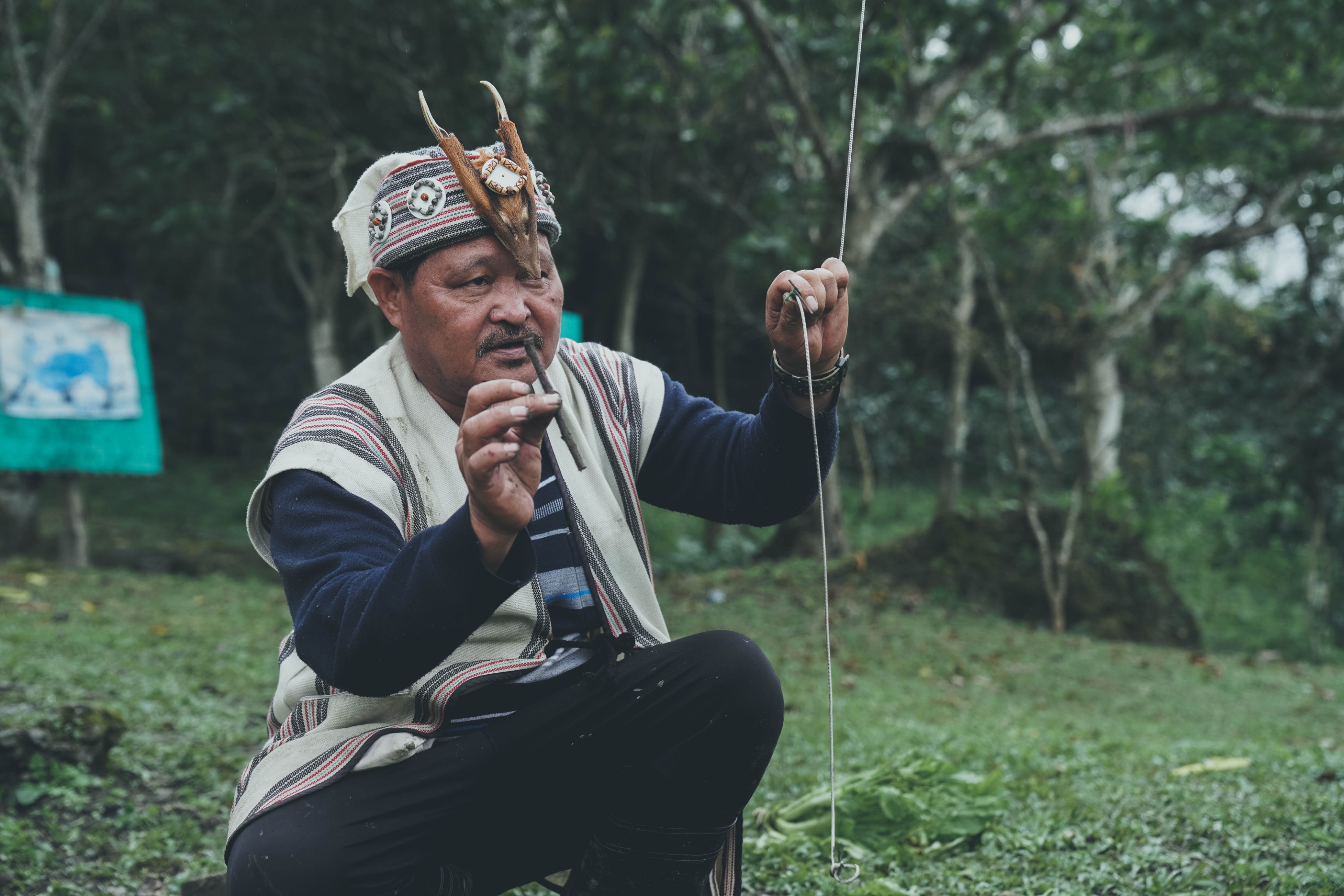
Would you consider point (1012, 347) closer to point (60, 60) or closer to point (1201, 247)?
point (1201, 247)

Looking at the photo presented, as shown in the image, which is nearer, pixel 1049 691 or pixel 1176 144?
pixel 1049 691

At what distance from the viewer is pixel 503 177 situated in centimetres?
187

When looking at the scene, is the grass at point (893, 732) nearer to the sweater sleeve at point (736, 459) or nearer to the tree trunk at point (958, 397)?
the sweater sleeve at point (736, 459)

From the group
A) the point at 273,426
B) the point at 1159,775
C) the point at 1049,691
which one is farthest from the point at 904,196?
the point at 273,426

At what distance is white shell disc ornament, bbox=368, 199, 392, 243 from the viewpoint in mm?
1950

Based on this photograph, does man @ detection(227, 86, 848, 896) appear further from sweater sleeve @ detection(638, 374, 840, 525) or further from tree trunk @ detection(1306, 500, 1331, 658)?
tree trunk @ detection(1306, 500, 1331, 658)

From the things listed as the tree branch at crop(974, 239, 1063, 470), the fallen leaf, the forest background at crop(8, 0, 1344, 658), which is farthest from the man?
the tree branch at crop(974, 239, 1063, 470)

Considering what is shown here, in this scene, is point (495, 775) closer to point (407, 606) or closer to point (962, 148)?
point (407, 606)

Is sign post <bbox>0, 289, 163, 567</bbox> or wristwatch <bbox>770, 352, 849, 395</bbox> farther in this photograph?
sign post <bbox>0, 289, 163, 567</bbox>

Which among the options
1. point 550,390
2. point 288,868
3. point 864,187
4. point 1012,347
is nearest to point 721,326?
point 864,187

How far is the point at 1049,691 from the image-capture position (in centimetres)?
677

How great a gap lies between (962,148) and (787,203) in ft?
9.62

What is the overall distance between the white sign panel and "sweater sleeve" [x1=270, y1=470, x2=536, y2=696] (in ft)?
26.5

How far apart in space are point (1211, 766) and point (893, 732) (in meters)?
1.27
